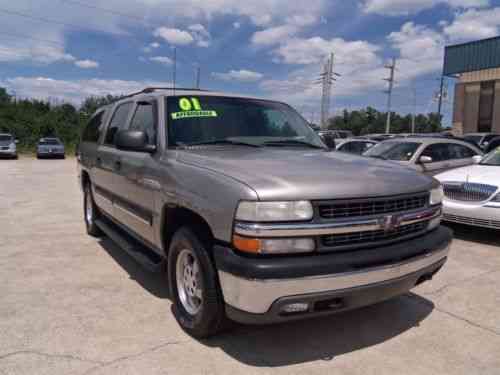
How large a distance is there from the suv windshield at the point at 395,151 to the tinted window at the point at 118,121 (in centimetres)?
545

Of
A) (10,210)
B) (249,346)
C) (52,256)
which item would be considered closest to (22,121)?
(10,210)

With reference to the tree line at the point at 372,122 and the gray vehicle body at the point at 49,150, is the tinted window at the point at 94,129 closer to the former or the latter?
the gray vehicle body at the point at 49,150

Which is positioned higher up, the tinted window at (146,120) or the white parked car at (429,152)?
the tinted window at (146,120)

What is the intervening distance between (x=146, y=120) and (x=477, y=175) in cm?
514

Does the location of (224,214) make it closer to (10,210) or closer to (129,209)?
(129,209)

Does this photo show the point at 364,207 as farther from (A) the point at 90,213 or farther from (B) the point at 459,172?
(B) the point at 459,172

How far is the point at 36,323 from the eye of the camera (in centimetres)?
347

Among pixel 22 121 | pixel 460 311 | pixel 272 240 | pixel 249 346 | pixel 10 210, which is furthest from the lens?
pixel 22 121

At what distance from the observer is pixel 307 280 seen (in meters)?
2.54

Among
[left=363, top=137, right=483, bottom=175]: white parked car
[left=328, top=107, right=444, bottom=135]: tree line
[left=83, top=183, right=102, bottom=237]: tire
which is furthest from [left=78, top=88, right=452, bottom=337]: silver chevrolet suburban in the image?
[left=328, top=107, right=444, bottom=135]: tree line

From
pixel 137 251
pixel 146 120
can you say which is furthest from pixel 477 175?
pixel 137 251

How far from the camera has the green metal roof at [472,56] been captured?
90.7ft

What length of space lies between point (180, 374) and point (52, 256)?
3.31m

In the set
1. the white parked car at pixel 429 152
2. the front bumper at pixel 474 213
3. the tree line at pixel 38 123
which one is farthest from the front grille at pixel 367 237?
the tree line at pixel 38 123
